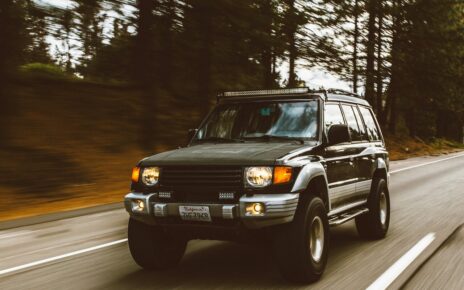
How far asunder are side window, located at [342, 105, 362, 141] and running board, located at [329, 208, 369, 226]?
93 cm

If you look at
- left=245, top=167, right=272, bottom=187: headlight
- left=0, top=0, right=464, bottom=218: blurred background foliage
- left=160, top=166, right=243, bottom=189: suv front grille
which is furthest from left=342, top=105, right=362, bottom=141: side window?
left=0, top=0, right=464, bottom=218: blurred background foliage

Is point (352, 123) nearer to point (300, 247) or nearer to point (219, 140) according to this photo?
point (219, 140)

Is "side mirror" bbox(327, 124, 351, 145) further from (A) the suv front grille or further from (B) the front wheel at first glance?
(A) the suv front grille

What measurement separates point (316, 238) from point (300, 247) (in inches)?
20.5

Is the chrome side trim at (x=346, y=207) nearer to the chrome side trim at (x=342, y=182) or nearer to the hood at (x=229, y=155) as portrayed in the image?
the chrome side trim at (x=342, y=182)

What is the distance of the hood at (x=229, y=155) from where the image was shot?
5.45 m

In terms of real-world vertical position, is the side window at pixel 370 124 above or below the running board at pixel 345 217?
above

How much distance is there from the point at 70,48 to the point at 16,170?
6.39 meters

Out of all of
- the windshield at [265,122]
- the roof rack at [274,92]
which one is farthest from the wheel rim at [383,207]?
the windshield at [265,122]

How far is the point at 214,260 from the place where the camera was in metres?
6.71

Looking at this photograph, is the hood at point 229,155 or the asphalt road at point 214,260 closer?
the hood at point 229,155

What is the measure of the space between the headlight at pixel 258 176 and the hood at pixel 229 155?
56 mm

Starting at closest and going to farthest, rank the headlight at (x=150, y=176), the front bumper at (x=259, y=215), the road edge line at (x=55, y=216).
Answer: the front bumper at (x=259, y=215), the headlight at (x=150, y=176), the road edge line at (x=55, y=216)

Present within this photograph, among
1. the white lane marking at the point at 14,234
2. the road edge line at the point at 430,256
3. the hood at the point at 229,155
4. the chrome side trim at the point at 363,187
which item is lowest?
the white lane marking at the point at 14,234
